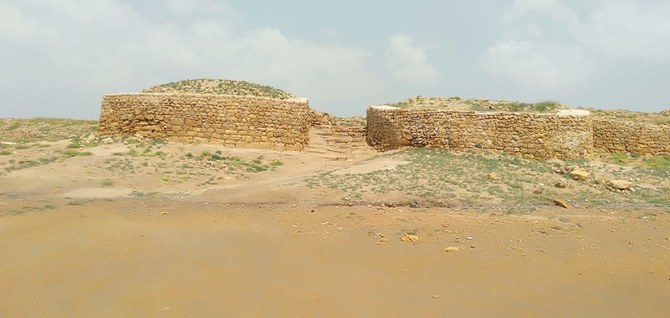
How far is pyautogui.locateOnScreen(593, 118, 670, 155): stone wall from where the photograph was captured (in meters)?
16.9

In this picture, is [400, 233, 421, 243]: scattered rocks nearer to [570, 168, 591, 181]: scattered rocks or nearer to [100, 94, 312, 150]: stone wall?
[570, 168, 591, 181]: scattered rocks

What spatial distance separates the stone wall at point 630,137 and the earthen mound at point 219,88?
1199 cm

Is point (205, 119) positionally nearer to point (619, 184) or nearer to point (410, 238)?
point (410, 238)

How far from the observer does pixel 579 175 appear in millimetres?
12281

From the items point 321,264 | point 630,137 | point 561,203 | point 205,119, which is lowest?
point 321,264

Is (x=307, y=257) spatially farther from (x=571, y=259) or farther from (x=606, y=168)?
(x=606, y=168)

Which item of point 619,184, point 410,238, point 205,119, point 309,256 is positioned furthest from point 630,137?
point 309,256

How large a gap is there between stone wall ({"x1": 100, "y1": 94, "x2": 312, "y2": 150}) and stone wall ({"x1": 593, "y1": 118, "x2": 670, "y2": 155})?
35.6 feet

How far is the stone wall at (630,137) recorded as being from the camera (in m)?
16.9

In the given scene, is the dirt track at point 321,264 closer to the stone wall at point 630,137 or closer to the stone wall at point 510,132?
the stone wall at point 510,132

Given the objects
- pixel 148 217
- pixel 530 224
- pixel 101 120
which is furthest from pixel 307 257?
pixel 101 120

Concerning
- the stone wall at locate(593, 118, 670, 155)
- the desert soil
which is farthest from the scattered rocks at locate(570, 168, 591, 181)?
the stone wall at locate(593, 118, 670, 155)

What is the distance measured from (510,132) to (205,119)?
992 centimetres

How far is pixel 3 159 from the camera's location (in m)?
12.5
